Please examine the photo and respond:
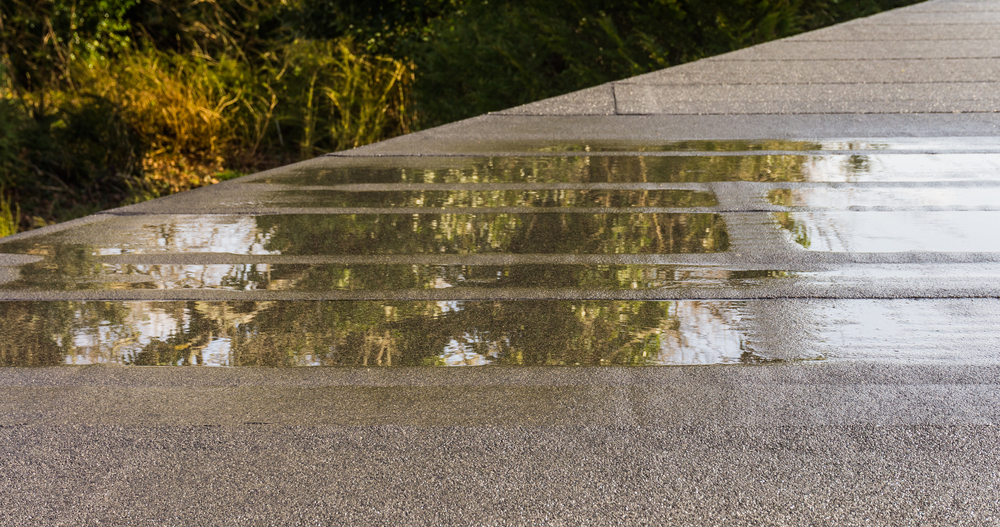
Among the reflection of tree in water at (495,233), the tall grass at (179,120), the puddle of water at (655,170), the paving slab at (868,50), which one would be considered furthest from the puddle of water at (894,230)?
the tall grass at (179,120)

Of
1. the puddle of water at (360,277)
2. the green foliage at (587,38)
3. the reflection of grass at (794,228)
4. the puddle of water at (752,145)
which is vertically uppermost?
the green foliage at (587,38)

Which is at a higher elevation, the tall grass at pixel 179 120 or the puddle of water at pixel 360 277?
the tall grass at pixel 179 120

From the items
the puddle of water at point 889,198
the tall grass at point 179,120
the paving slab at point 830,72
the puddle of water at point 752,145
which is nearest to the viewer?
the puddle of water at point 889,198

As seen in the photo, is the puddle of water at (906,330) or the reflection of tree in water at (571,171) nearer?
the puddle of water at (906,330)

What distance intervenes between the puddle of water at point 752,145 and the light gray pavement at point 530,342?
0.11 feet

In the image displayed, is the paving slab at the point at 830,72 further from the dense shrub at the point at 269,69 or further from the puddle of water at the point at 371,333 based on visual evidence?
the dense shrub at the point at 269,69

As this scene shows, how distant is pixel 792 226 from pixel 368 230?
1309 mm

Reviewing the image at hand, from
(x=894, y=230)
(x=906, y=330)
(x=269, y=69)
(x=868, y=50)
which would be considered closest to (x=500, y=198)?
(x=894, y=230)

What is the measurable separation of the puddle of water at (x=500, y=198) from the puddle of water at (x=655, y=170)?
0.13 m

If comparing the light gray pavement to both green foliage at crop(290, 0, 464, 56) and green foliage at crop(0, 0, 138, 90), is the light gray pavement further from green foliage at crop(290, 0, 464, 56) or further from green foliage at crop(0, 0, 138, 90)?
green foliage at crop(0, 0, 138, 90)

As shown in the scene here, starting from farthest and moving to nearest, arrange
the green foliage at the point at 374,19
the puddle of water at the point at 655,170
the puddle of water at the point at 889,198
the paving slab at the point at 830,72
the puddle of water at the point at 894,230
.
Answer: the green foliage at the point at 374,19 < the paving slab at the point at 830,72 < the puddle of water at the point at 655,170 < the puddle of water at the point at 889,198 < the puddle of water at the point at 894,230

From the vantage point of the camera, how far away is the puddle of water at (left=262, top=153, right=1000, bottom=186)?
3.15 metres

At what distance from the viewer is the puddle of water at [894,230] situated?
2443 millimetres

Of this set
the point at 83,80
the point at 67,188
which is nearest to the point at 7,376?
the point at 67,188
